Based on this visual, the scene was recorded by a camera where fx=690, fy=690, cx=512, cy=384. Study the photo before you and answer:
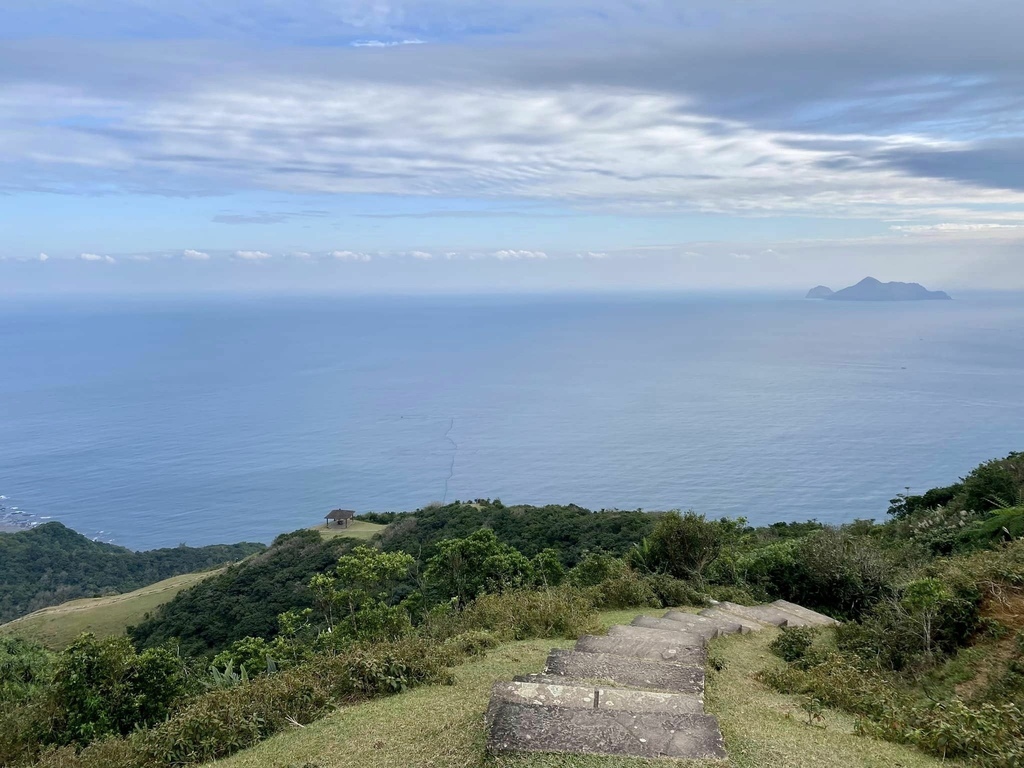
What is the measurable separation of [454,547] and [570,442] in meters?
90.8

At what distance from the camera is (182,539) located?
80812 mm

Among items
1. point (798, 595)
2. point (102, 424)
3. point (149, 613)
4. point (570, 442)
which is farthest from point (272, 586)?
point (102, 424)

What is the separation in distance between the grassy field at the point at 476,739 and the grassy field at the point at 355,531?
3648 cm

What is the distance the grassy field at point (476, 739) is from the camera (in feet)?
16.2

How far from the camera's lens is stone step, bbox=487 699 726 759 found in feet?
15.7

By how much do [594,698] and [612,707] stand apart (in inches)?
6.7

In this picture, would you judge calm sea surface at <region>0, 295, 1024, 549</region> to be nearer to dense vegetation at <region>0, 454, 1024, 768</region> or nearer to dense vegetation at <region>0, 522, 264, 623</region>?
dense vegetation at <region>0, 522, 264, 623</region>

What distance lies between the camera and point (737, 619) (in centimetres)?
995

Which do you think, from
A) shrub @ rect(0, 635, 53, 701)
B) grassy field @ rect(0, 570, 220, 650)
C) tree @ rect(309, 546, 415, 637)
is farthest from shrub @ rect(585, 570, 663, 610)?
grassy field @ rect(0, 570, 220, 650)

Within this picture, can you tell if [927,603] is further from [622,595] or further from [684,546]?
[684,546]

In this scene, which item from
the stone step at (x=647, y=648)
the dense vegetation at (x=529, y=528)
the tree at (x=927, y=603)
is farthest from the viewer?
the dense vegetation at (x=529, y=528)

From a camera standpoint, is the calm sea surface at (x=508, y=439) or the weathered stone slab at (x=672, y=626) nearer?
the weathered stone slab at (x=672, y=626)

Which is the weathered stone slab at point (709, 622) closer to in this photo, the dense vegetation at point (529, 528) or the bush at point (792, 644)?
the bush at point (792, 644)

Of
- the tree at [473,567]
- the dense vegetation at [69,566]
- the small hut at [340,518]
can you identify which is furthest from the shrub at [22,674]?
the dense vegetation at [69,566]
